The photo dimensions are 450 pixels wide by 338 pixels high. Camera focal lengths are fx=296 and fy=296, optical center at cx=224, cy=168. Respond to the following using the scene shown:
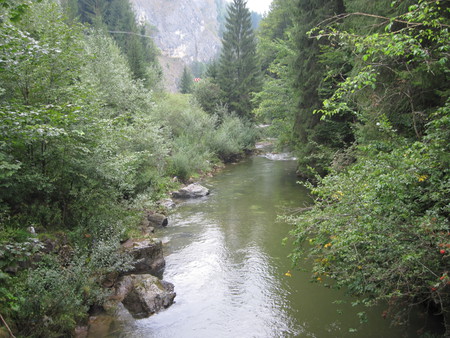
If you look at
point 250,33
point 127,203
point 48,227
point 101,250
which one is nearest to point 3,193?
point 48,227

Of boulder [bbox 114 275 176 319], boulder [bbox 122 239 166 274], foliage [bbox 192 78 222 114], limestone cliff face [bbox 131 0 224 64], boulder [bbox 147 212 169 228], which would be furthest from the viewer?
limestone cliff face [bbox 131 0 224 64]

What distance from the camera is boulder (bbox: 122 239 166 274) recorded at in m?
8.02

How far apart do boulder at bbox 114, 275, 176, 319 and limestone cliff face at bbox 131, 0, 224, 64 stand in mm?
119351

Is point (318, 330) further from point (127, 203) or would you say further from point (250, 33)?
point (250, 33)

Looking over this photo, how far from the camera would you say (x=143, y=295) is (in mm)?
6672

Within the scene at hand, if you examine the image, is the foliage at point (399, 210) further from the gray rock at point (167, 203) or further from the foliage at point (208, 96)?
the foliage at point (208, 96)

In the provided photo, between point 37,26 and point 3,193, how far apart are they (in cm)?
511

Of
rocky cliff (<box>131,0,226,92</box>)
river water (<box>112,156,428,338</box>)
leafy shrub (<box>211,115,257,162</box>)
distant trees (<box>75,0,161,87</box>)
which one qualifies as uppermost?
rocky cliff (<box>131,0,226,92</box>)

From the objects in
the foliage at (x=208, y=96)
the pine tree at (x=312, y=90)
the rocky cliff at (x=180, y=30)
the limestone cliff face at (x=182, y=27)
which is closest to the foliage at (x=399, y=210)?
the pine tree at (x=312, y=90)

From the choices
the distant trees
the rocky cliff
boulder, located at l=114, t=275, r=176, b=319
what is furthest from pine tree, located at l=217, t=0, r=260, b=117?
the rocky cliff

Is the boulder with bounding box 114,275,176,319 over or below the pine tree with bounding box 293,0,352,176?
below

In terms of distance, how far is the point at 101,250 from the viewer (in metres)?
6.75

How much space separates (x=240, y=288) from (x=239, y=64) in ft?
102

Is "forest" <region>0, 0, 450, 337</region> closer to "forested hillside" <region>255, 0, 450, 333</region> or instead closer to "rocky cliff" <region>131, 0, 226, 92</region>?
"forested hillside" <region>255, 0, 450, 333</region>
